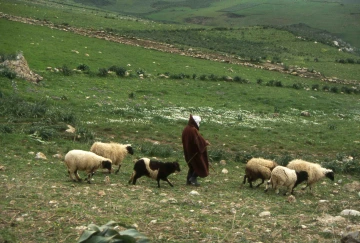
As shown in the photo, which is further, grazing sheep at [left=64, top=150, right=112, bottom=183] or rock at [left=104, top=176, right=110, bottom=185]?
rock at [left=104, top=176, right=110, bottom=185]

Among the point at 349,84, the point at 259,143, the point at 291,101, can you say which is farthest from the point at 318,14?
the point at 259,143

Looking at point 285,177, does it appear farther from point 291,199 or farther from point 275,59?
point 275,59

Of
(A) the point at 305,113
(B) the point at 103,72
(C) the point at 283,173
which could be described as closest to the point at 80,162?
(C) the point at 283,173

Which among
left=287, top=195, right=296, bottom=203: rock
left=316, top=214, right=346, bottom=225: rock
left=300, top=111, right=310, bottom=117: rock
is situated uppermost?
left=316, top=214, right=346, bottom=225: rock

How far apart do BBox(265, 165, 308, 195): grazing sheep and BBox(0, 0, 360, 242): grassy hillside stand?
1.68 feet

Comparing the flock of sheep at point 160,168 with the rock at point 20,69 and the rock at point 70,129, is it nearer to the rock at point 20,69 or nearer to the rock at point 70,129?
the rock at point 70,129

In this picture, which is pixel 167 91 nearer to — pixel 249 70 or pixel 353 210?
pixel 249 70

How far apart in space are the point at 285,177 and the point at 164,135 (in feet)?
26.3

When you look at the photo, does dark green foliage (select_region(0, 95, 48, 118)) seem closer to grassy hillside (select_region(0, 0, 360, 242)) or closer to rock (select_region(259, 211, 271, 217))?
grassy hillside (select_region(0, 0, 360, 242))

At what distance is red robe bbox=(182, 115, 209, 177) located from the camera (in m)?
13.4

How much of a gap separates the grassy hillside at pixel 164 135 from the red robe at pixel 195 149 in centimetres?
44

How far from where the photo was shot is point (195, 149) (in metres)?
13.5

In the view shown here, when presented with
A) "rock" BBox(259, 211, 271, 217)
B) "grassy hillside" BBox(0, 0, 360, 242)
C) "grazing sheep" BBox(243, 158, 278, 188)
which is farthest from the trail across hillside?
"rock" BBox(259, 211, 271, 217)

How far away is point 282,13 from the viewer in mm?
100500
